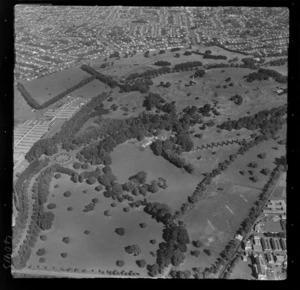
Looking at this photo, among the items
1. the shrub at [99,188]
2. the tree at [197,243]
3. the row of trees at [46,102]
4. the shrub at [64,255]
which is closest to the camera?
the shrub at [64,255]

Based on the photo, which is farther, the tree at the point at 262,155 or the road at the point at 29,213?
the tree at the point at 262,155

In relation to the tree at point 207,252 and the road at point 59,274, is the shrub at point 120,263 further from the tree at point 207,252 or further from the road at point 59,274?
the tree at point 207,252

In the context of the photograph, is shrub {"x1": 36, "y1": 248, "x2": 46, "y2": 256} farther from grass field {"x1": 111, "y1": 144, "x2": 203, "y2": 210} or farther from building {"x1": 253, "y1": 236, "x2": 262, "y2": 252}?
building {"x1": 253, "y1": 236, "x2": 262, "y2": 252}

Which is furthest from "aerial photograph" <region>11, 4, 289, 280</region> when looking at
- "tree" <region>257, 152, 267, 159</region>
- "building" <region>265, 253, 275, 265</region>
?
"tree" <region>257, 152, 267, 159</region>

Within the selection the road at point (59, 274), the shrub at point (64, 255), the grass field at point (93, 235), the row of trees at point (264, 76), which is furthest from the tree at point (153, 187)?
the row of trees at point (264, 76)

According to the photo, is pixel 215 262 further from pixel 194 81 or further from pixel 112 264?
pixel 194 81

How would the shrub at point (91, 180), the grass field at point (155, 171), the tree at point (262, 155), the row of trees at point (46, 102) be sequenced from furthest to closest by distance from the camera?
the row of trees at point (46, 102) < the tree at point (262, 155) < the shrub at point (91, 180) < the grass field at point (155, 171)

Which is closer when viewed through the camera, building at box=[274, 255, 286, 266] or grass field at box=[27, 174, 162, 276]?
building at box=[274, 255, 286, 266]
